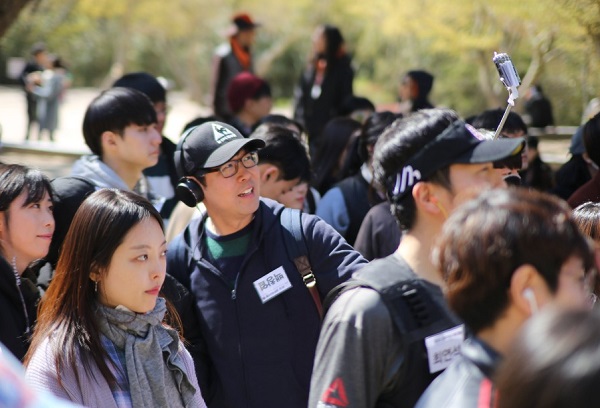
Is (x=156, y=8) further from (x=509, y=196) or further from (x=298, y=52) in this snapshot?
(x=509, y=196)

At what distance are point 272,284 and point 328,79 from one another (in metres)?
6.49

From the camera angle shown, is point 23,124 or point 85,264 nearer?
point 85,264

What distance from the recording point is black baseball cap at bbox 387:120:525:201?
2592mm

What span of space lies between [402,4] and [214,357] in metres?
12.8

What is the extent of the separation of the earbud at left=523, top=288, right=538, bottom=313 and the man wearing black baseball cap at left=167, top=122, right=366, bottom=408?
156cm

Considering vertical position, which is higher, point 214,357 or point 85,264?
point 85,264

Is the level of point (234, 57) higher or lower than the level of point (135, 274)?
higher

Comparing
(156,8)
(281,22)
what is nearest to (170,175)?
(156,8)

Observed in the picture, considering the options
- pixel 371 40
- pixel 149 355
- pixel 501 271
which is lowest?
pixel 149 355

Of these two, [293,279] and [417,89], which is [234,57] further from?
[293,279]

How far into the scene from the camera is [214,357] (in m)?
3.77

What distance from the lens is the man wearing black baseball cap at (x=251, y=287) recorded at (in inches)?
145

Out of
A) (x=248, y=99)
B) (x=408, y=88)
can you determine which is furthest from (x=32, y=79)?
(x=248, y=99)

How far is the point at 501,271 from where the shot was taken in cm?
208
